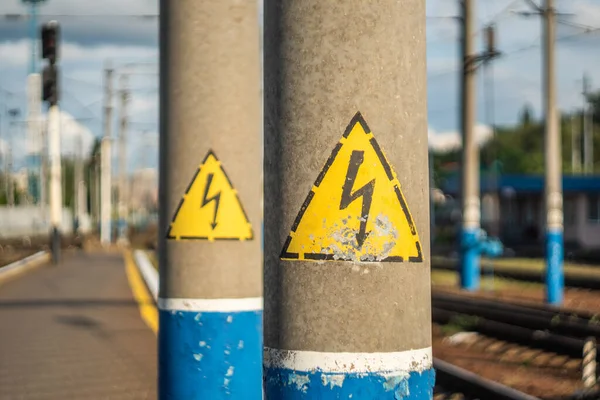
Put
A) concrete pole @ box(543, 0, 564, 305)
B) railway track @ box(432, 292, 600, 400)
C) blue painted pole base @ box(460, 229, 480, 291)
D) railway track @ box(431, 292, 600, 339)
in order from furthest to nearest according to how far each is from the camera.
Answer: blue painted pole base @ box(460, 229, 480, 291) < concrete pole @ box(543, 0, 564, 305) < railway track @ box(431, 292, 600, 339) < railway track @ box(432, 292, 600, 400)

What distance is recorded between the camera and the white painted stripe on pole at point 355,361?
2479mm

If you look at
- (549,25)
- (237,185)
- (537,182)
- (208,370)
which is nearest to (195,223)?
(237,185)

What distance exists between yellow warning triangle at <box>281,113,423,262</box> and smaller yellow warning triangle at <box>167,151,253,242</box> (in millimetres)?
2031

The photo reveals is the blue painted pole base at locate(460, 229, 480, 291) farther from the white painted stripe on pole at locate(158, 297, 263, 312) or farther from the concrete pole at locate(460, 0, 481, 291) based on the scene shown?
the white painted stripe on pole at locate(158, 297, 263, 312)

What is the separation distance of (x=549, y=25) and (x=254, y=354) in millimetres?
17350

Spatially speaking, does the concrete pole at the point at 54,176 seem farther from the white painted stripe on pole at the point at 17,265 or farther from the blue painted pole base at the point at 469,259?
the blue painted pole base at the point at 469,259

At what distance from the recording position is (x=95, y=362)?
10680 mm

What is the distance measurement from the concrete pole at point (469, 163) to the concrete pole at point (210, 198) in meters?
19.6

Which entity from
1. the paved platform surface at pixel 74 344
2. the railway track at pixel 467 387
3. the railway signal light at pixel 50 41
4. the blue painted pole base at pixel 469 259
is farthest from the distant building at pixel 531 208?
the railway track at pixel 467 387

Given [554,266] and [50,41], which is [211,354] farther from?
[50,41]

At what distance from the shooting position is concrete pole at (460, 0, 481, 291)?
23.8 metres

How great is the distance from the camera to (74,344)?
1206cm

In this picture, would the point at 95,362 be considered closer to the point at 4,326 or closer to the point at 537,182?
the point at 4,326

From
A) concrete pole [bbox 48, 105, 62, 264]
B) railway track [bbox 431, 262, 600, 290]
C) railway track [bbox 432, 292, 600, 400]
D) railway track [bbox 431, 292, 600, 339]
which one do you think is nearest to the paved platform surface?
railway track [bbox 432, 292, 600, 400]
